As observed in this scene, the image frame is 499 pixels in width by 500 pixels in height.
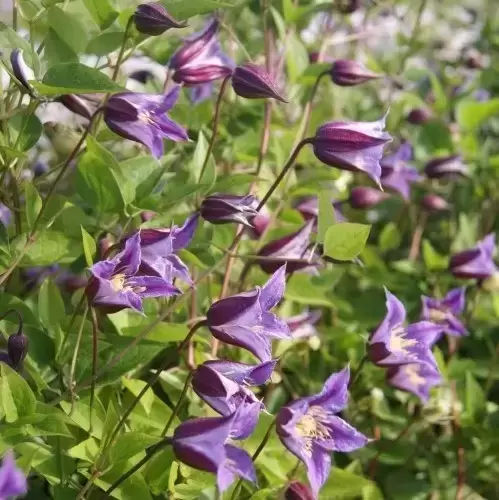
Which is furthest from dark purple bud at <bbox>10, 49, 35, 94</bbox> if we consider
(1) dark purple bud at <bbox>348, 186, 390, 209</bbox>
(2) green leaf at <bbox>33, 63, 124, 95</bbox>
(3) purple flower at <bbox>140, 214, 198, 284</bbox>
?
(1) dark purple bud at <bbox>348, 186, 390, 209</bbox>

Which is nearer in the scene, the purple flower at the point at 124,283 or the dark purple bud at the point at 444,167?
the purple flower at the point at 124,283

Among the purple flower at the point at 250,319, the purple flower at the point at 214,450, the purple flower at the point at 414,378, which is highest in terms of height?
the purple flower at the point at 250,319

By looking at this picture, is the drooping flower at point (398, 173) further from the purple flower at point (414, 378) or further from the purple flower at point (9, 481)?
the purple flower at point (9, 481)

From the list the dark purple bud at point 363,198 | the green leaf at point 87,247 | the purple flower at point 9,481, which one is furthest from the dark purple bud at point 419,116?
the purple flower at point 9,481

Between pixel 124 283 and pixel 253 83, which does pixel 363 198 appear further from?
pixel 124 283

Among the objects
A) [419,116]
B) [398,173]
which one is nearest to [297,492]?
[398,173]

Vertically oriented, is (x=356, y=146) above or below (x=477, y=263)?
above
